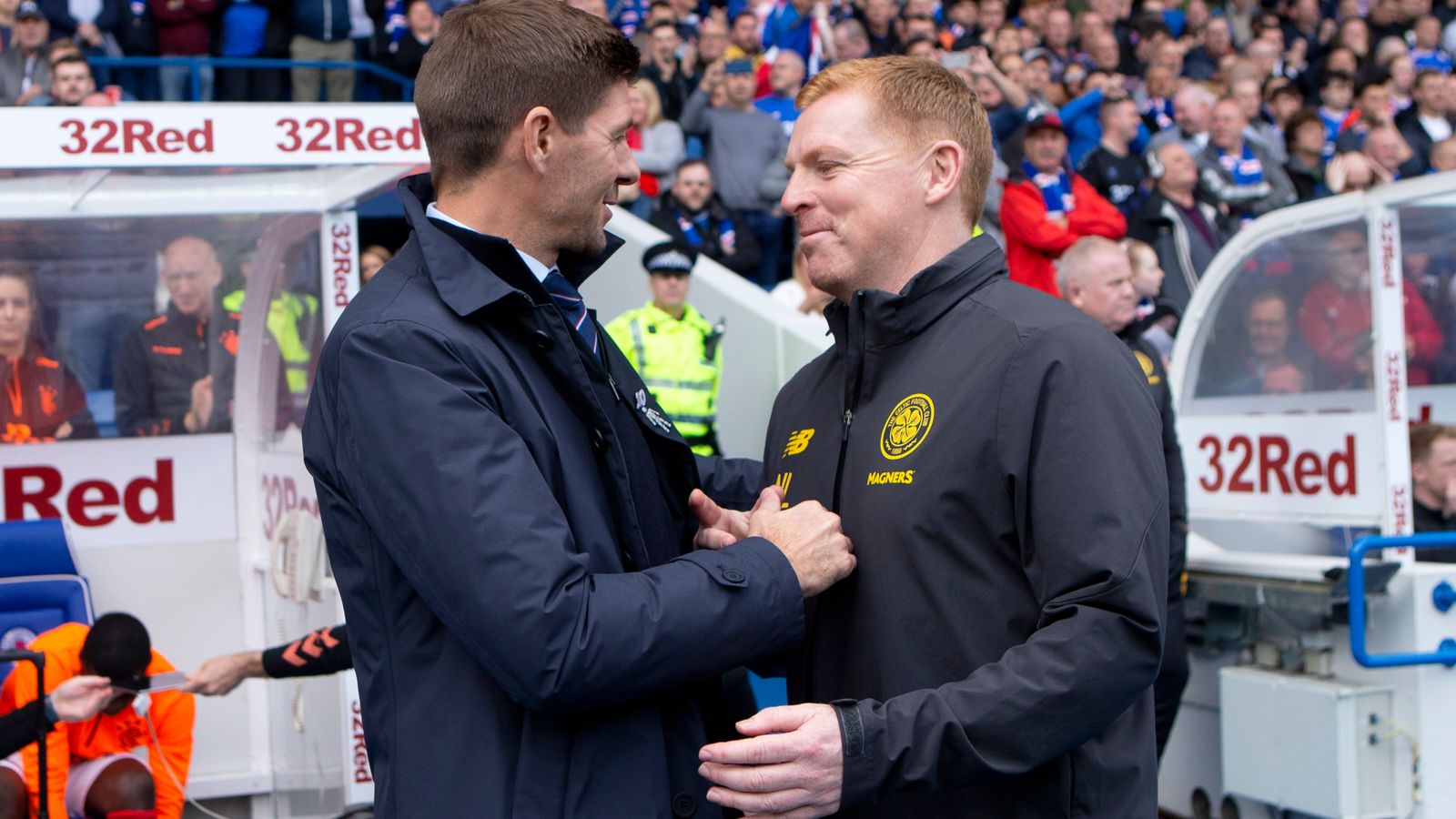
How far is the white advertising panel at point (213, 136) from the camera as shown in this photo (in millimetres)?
4145

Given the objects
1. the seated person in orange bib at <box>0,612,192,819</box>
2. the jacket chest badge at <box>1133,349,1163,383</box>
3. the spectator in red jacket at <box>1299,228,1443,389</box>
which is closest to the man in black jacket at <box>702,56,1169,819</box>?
the seated person in orange bib at <box>0,612,192,819</box>

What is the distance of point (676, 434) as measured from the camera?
7.02ft

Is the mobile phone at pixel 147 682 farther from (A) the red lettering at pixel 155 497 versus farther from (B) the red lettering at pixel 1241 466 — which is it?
(B) the red lettering at pixel 1241 466

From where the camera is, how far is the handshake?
6.60 ft

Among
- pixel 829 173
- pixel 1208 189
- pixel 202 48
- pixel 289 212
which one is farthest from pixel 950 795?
pixel 202 48

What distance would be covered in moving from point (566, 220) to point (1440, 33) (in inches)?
621

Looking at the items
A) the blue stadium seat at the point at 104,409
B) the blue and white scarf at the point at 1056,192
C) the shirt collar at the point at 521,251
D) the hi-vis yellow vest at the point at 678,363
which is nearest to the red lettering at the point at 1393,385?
the hi-vis yellow vest at the point at 678,363

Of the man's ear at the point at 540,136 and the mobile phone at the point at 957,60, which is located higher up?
the mobile phone at the point at 957,60

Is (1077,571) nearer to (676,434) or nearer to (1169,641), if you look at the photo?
(676,434)

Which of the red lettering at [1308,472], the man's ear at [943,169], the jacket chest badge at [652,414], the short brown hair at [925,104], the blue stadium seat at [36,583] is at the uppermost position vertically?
the short brown hair at [925,104]

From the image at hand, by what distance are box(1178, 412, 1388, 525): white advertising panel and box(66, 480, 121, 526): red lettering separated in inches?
175

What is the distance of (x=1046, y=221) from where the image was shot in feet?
28.3

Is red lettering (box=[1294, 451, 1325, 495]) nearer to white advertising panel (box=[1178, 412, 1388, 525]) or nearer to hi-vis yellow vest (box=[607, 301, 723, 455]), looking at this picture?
white advertising panel (box=[1178, 412, 1388, 525])

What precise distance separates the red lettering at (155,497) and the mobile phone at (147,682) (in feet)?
3.83
